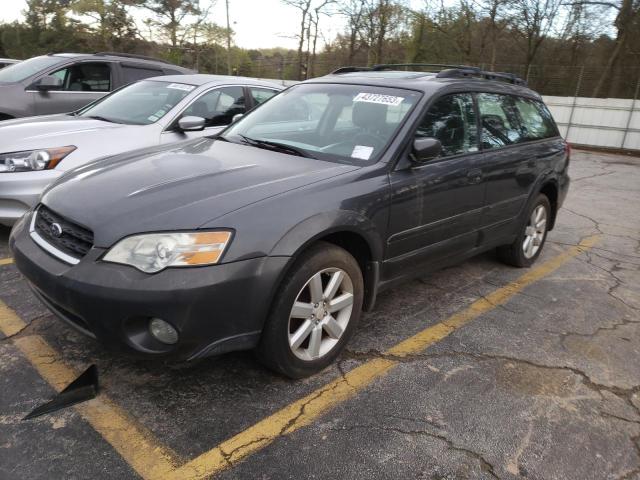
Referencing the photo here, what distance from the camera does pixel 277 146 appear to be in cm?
332

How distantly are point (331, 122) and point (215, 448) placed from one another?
2207mm

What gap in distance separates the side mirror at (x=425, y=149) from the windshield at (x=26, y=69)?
19.7 ft

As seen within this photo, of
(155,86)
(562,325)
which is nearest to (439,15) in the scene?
(155,86)

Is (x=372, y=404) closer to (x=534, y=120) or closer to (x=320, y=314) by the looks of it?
(x=320, y=314)

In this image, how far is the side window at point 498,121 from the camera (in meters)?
3.90

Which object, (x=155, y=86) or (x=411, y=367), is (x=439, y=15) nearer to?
(x=155, y=86)

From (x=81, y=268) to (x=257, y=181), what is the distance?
94cm

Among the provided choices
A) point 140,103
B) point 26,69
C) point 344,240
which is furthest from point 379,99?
point 26,69

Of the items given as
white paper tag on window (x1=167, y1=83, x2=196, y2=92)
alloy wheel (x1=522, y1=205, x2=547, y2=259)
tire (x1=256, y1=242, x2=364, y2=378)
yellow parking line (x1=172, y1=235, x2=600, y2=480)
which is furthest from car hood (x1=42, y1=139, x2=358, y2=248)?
alloy wheel (x1=522, y1=205, x2=547, y2=259)

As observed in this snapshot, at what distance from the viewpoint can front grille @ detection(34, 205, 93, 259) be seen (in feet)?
7.85

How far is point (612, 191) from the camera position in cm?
956

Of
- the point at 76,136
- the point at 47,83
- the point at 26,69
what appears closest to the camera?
the point at 76,136

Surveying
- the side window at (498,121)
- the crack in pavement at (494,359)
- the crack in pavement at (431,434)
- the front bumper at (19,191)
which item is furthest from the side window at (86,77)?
the crack in pavement at (431,434)

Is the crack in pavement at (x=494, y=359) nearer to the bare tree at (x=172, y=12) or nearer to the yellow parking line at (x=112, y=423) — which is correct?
the yellow parking line at (x=112, y=423)
